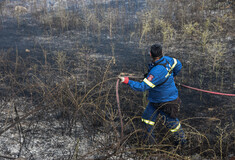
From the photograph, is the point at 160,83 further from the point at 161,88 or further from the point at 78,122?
the point at 78,122

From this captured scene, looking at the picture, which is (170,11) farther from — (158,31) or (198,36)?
(198,36)

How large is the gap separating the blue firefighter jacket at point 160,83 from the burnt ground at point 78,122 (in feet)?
1.41

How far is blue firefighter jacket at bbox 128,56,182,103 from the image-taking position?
3.04 m

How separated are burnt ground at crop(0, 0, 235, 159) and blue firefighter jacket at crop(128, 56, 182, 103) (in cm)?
43

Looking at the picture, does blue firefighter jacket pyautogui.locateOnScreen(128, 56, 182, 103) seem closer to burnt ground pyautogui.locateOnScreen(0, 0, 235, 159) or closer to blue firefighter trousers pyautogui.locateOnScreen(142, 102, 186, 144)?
blue firefighter trousers pyautogui.locateOnScreen(142, 102, 186, 144)

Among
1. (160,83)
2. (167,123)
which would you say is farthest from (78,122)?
(160,83)

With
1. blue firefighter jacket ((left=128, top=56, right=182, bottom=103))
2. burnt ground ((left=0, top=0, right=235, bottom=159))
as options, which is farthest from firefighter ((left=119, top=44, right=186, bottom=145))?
burnt ground ((left=0, top=0, right=235, bottom=159))

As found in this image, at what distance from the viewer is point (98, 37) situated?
840 cm

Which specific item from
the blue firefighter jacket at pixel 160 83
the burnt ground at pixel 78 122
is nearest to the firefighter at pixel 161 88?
the blue firefighter jacket at pixel 160 83

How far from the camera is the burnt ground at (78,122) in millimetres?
3270

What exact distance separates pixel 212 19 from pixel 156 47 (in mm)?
6732

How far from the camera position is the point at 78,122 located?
3.96 meters

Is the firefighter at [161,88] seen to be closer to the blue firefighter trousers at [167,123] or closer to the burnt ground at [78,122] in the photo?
the blue firefighter trousers at [167,123]

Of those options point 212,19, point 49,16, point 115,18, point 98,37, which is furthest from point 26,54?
point 212,19
